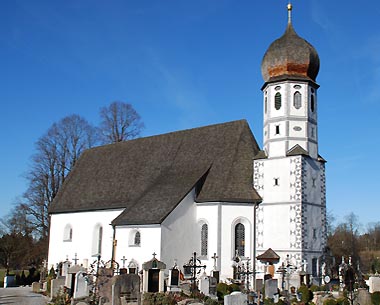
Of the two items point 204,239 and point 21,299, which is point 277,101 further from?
point 21,299

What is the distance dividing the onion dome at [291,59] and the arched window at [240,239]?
27.1 ft

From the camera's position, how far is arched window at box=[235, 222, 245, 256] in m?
27.5

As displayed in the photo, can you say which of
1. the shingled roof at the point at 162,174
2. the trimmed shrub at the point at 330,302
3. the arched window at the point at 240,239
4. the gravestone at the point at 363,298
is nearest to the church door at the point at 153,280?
the shingled roof at the point at 162,174

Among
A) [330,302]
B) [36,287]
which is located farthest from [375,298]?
[36,287]

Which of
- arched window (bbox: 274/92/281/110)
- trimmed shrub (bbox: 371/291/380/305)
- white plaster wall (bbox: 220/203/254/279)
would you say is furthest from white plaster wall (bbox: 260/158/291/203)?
trimmed shrub (bbox: 371/291/380/305)

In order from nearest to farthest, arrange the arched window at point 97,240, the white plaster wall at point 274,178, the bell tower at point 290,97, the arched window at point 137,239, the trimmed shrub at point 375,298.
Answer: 1. the trimmed shrub at point 375,298
2. the white plaster wall at point 274,178
3. the bell tower at point 290,97
4. the arched window at point 137,239
5. the arched window at point 97,240

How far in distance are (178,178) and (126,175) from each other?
5263mm

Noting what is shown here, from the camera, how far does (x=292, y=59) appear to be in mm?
28031

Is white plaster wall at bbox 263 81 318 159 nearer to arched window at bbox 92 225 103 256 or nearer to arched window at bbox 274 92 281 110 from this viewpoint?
arched window at bbox 274 92 281 110

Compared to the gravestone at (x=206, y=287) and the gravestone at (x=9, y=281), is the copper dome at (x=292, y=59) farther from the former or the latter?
the gravestone at (x=9, y=281)

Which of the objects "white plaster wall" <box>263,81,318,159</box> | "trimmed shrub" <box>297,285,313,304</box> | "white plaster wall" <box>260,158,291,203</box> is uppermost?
"white plaster wall" <box>263,81,318,159</box>

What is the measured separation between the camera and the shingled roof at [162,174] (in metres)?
28.3

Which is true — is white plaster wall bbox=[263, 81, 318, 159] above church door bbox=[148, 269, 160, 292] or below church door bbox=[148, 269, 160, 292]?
above

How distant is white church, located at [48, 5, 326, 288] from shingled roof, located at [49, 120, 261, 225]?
8cm
